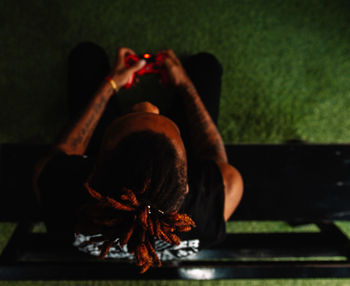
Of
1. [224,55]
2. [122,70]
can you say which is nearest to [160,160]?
[122,70]

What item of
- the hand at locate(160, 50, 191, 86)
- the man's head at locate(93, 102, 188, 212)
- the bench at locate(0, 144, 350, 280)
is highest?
the hand at locate(160, 50, 191, 86)

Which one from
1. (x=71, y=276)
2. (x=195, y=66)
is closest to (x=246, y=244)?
(x=71, y=276)

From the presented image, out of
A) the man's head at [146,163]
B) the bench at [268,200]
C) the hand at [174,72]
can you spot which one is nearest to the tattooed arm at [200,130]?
the hand at [174,72]

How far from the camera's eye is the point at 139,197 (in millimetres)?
573

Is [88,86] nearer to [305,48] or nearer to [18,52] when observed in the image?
[18,52]

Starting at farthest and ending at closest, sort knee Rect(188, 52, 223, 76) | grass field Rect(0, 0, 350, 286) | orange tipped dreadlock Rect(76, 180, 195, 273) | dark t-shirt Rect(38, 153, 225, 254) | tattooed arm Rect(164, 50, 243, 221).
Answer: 1. grass field Rect(0, 0, 350, 286)
2. knee Rect(188, 52, 223, 76)
3. tattooed arm Rect(164, 50, 243, 221)
4. dark t-shirt Rect(38, 153, 225, 254)
5. orange tipped dreadlock Rect(76, 180, 195, 273)

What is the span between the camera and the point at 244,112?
143 centimetres

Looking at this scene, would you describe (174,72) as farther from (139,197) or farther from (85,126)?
(139,197)

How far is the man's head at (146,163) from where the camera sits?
23.5 inches

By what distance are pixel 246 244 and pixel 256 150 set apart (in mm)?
387

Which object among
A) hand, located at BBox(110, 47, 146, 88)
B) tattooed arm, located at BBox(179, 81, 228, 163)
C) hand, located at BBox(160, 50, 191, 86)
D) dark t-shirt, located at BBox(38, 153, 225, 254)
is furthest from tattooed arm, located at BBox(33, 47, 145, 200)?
tattooed arm, located at BBox(179, 81, 228, 163)

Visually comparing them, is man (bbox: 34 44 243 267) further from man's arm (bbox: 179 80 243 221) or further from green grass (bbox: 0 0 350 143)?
green grass (bbox: 0 0 350 143)

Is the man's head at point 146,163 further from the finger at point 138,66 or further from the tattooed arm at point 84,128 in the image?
the finger at point 138,66

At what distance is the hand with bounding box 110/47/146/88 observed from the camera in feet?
3.72
